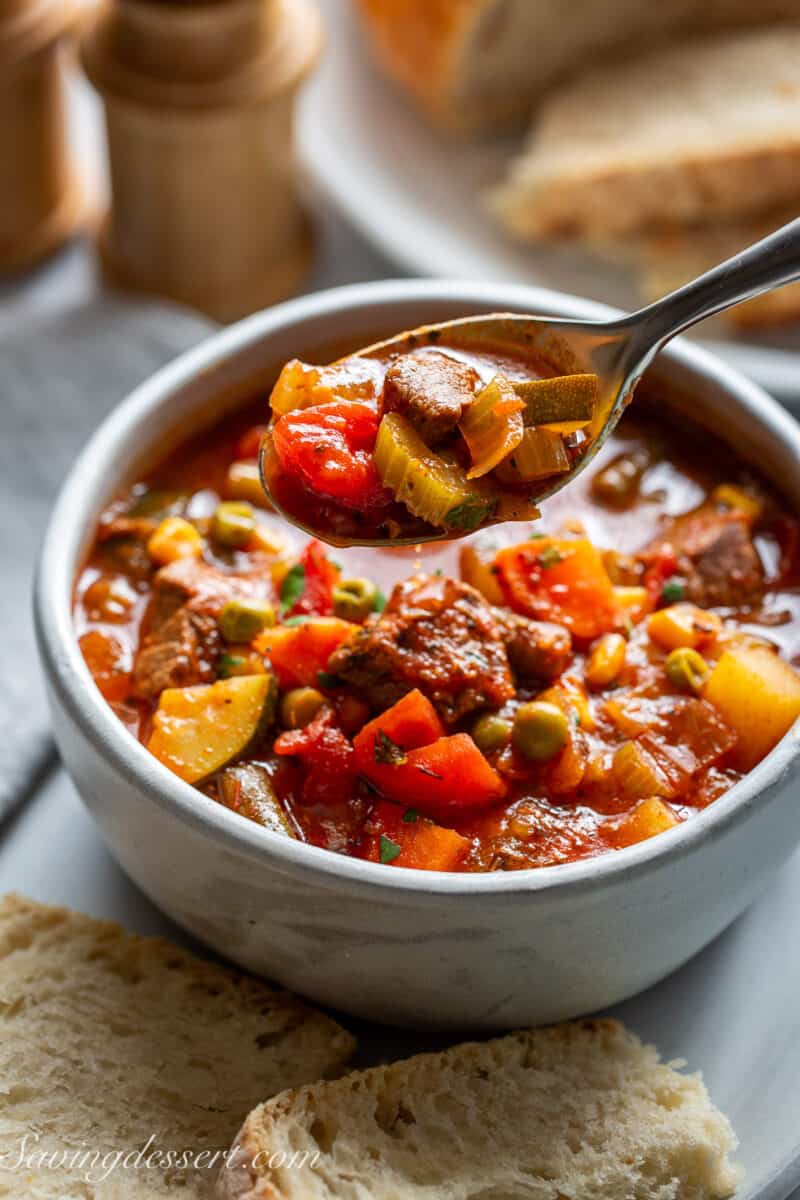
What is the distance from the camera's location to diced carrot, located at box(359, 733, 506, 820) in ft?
11.0

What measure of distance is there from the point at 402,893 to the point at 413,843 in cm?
30

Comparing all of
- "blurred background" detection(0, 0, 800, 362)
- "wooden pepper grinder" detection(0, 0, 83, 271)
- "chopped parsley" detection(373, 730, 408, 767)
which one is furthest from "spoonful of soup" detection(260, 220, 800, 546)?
"wooden pepper grinder" detection(0, 0, 83, 271)

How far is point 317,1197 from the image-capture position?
→ 3000 millimetres

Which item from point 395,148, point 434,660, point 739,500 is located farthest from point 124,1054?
point 395,148

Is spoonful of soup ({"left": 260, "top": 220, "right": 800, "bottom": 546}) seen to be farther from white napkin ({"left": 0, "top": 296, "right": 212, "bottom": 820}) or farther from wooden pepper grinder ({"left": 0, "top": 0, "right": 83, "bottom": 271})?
wooden pepper grinder ({"left": 0, "top": 0, "right": 83, "bottom": 271})

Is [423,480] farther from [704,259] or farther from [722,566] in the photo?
[704,259]

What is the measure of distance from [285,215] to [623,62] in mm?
1498

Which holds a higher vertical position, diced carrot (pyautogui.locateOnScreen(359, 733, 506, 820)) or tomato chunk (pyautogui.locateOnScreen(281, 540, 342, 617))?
diced carrot (pyautogui.locateOnScreen(359, 733, 506, 820))

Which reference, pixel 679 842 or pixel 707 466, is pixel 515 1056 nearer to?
pixel 679 842

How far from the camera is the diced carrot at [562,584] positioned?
372 centimetres

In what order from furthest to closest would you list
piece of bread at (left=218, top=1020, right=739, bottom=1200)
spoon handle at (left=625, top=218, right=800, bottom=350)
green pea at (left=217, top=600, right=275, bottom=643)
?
green pea at (left=217, top=600, right=275, bottom=643)
piece of bread at (left=218, top=1020, right=739, bottom=1200)
spoon handle at (left=625, top=218, right=800, bottom=350)

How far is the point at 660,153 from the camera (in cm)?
535

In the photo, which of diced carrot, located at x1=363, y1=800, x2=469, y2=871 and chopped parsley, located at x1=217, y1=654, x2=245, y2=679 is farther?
chopped parsley, located at x1=217, y1=654, x2=245, y2=679

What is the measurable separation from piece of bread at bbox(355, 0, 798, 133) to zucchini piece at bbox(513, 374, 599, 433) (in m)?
2.78
